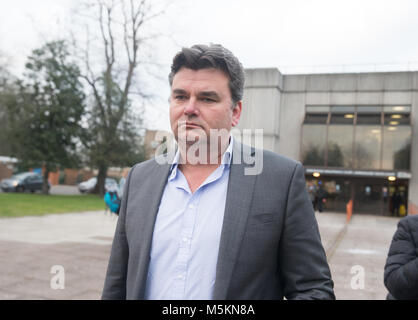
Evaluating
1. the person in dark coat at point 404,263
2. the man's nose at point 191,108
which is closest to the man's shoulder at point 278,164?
the man's nose at point 191,108

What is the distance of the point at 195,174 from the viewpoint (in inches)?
76.7

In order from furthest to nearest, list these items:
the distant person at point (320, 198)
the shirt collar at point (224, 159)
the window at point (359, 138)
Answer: the window at point (359, 138)
the distant person at point (320, 198)
the shirt collar at point (224, 159)

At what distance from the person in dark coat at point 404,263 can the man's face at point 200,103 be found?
61.2 inches

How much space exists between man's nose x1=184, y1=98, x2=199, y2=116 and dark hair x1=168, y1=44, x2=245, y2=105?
0.16 metres

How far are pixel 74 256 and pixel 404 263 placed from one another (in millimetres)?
7082

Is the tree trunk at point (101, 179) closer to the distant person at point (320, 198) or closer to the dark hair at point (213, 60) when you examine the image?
the distant person at point (320, 198)

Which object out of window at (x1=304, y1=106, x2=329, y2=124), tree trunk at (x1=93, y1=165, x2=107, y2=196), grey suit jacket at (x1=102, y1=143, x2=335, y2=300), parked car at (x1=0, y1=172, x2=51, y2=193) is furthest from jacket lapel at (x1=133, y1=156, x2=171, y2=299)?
tree trunk at (x1=93, y1=165, x2=107, y2=196)

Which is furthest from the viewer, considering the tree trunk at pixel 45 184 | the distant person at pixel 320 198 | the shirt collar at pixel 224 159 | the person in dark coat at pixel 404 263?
the tree trunk at pixel 45 184

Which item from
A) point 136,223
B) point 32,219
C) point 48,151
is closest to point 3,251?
point 32,219

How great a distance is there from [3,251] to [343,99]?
2294 cm

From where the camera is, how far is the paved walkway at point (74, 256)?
5863 millimetres

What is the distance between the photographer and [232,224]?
1.67m

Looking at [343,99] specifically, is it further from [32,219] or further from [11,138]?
[11,138]

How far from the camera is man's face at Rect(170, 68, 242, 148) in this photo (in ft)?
5.93
